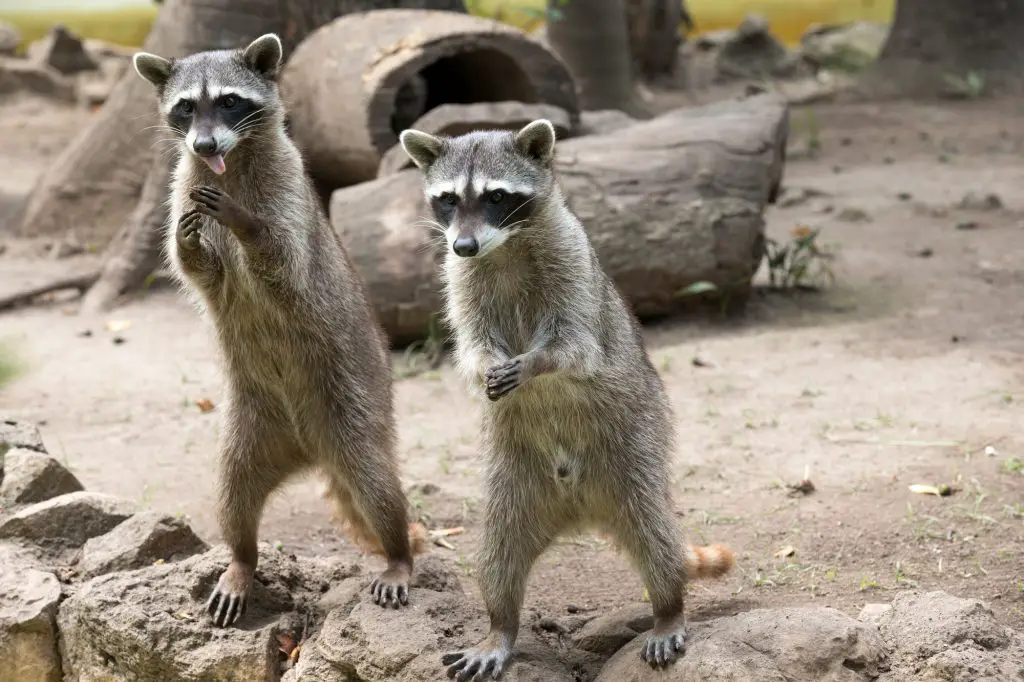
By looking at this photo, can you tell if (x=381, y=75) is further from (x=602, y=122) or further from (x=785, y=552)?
(x=785, y=552)

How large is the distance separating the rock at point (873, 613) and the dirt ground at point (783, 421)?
0.44m

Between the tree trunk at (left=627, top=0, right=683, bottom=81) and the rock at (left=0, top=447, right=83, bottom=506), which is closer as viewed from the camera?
the rock at (left=0, top=447, right=83, bottom=506)

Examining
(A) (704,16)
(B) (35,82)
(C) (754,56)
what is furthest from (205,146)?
(A) (704,16)

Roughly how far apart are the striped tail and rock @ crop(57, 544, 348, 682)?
1.32 meters

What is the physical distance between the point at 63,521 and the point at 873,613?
2720mm

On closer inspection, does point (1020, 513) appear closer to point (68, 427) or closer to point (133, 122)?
point (68, 427)

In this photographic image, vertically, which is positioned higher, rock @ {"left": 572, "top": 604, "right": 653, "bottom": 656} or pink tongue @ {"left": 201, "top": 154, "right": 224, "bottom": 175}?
pink tongue @ {"left": 201, "top": 154, "right": 224, "bottom": 175}

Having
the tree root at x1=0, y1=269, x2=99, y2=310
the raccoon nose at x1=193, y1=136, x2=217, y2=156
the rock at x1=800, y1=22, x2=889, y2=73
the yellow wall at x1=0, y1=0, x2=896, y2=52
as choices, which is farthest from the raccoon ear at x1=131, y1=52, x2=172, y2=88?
the rock at x1=800, y1=22, x2=889, y2=73

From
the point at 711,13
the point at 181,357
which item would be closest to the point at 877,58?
the point at 711,13

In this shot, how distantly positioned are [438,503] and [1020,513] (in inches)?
90.6

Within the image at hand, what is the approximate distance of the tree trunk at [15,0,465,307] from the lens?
26.8ft

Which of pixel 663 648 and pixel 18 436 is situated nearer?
pixel 663 648

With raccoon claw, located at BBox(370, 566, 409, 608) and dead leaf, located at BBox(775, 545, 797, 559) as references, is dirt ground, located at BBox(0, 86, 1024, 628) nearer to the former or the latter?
dead leaf, located at BBox(775, 545, 797, 559)

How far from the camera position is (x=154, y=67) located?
426 cm
